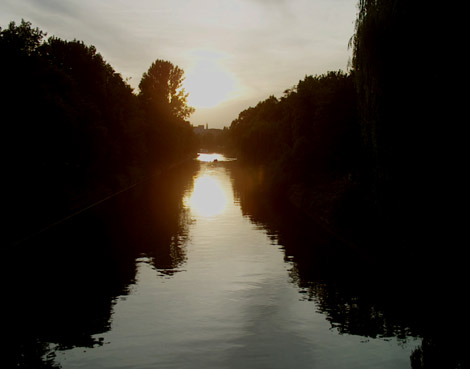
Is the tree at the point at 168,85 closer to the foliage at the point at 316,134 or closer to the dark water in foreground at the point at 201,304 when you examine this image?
the foliage at the point at 316,134

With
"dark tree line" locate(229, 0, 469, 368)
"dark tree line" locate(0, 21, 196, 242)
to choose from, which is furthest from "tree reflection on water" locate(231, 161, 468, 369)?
"dark tree line" locate(0, 21, 196, 242)

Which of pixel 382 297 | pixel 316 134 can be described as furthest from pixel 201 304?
pixel 316 134

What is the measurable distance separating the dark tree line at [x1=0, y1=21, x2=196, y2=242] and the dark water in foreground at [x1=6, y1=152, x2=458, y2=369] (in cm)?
337

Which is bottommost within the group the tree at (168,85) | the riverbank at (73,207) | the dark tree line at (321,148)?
the riverbank at (73,207)

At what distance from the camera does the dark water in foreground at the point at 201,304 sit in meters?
11.0

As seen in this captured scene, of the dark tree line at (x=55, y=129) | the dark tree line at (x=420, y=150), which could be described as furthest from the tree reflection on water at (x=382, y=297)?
the dark tree line at (x=55, y=129)

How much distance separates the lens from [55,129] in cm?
2702

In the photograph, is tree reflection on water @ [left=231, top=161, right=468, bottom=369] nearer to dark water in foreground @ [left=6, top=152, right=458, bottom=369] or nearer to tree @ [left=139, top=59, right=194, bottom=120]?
dark water in foreground @ [left=6, top=152, right=458, bottom=369]

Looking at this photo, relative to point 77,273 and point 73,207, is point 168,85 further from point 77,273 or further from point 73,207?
point 77,273

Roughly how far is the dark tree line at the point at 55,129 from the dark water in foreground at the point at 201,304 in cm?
337

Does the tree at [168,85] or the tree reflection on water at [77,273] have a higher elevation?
the tree at [168,85]

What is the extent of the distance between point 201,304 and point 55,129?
16.9 metres

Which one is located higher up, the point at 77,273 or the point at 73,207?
the point at 73,207

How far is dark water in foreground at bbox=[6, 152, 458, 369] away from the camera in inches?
432
